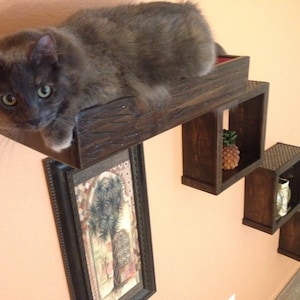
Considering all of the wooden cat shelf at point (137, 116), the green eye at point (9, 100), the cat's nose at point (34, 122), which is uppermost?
the green eye at point (9, 100)

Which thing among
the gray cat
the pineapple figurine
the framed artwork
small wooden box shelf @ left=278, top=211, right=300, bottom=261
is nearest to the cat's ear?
the gray cat

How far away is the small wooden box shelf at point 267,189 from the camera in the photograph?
1.51m

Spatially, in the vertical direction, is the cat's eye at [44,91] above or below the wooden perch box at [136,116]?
above

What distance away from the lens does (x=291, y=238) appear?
1941mm

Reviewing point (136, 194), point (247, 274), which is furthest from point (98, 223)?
point (247, 274)

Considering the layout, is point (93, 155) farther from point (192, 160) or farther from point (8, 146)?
point (192, 160)

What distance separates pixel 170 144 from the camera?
3.74ft

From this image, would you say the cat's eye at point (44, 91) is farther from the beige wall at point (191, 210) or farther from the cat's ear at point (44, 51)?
the beige wall at point (191, 210)

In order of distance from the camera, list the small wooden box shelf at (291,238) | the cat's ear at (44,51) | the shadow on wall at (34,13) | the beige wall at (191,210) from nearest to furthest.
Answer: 1. the cat's ear at (44,51)
2. the shadow on wall at (34,13)
3. the beige wall at (191,210)
4. the small wooden box shelf at (291,238)

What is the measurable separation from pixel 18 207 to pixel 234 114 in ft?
2.89

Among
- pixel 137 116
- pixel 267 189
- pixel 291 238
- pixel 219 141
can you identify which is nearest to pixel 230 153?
pixel 219 141

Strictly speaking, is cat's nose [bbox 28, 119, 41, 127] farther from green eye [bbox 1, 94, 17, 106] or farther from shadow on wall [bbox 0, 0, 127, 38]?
shadow on wall [bbox 0, 0, 127, 38]

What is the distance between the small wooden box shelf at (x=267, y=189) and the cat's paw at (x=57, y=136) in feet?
3.75

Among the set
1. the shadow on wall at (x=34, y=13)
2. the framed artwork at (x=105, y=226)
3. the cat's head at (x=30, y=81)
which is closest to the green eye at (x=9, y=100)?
the cat's head at (x=30, y=81)
